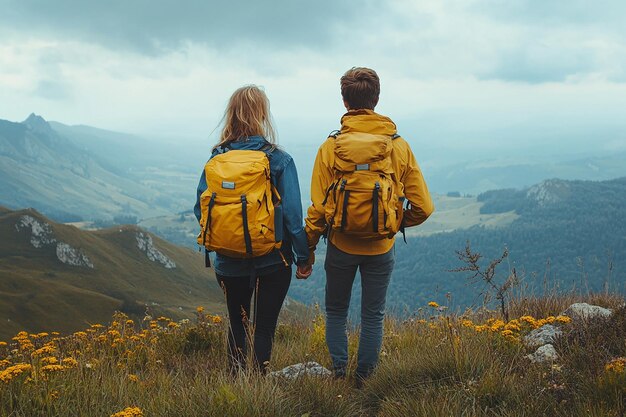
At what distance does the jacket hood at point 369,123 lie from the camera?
4.93 metres

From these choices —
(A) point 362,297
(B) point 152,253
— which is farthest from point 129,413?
(B) point 152,253

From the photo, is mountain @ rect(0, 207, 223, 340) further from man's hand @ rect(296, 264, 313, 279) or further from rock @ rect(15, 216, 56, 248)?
man's hand @ rect(296, 264, 313, 279)

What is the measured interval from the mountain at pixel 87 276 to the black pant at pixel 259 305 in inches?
3366

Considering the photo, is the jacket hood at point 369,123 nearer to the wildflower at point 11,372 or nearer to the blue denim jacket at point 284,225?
the blue denim jacket at point 284,225

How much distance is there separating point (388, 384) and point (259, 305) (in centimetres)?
131

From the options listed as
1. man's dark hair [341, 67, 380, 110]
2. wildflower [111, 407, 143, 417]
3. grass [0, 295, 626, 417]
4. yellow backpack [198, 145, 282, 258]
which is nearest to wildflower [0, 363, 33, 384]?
grass [0, 295, 626, 417]

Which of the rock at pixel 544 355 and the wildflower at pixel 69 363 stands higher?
the wildflower at pixel 69 363

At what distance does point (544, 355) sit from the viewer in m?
4.60

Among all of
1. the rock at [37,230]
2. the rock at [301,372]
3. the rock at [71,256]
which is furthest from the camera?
the rock at [37,230]

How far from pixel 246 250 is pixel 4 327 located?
275ft

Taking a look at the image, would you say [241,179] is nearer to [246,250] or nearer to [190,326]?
[246,250]

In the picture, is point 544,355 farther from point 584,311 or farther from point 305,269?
point 305,269

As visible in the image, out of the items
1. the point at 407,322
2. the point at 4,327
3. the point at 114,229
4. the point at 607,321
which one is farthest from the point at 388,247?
the point at 114,229

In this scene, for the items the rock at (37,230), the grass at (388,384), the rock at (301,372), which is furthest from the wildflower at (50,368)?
the rock at (37,230)
